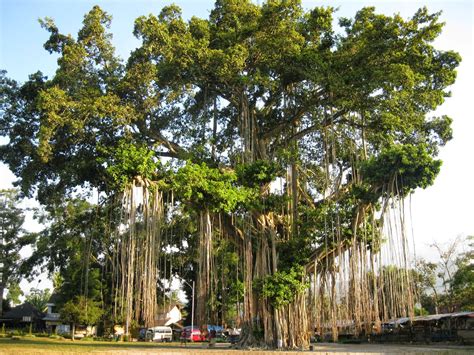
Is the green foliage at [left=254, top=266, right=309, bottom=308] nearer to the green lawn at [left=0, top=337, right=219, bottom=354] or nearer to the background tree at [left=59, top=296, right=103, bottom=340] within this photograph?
the green lawn at [left=0, top=337, right=219, bottom=354]

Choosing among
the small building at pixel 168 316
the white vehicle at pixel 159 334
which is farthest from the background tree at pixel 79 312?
the small building at pixel 168 316

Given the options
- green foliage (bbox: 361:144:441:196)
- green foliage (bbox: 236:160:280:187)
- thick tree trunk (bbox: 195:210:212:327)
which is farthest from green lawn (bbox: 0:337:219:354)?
green foliage (bbox: 361:144:441:196)

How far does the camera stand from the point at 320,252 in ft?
48.9

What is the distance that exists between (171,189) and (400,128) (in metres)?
7.09

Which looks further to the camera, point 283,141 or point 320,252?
point 283,141

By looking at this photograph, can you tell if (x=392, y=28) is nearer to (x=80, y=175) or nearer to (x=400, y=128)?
(x=400, y=128)

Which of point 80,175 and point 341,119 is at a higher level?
point 341,119

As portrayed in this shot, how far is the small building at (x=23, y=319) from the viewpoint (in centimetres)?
3479

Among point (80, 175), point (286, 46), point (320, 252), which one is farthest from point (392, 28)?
point (80, 175)

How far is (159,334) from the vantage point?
1048 inches

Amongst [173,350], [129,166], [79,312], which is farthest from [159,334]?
[129,166]

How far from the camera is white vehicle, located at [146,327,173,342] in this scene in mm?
26406

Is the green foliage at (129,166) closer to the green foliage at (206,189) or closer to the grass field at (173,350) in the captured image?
the green foliage at (206,189)

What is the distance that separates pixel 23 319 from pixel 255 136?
27.7 meters
